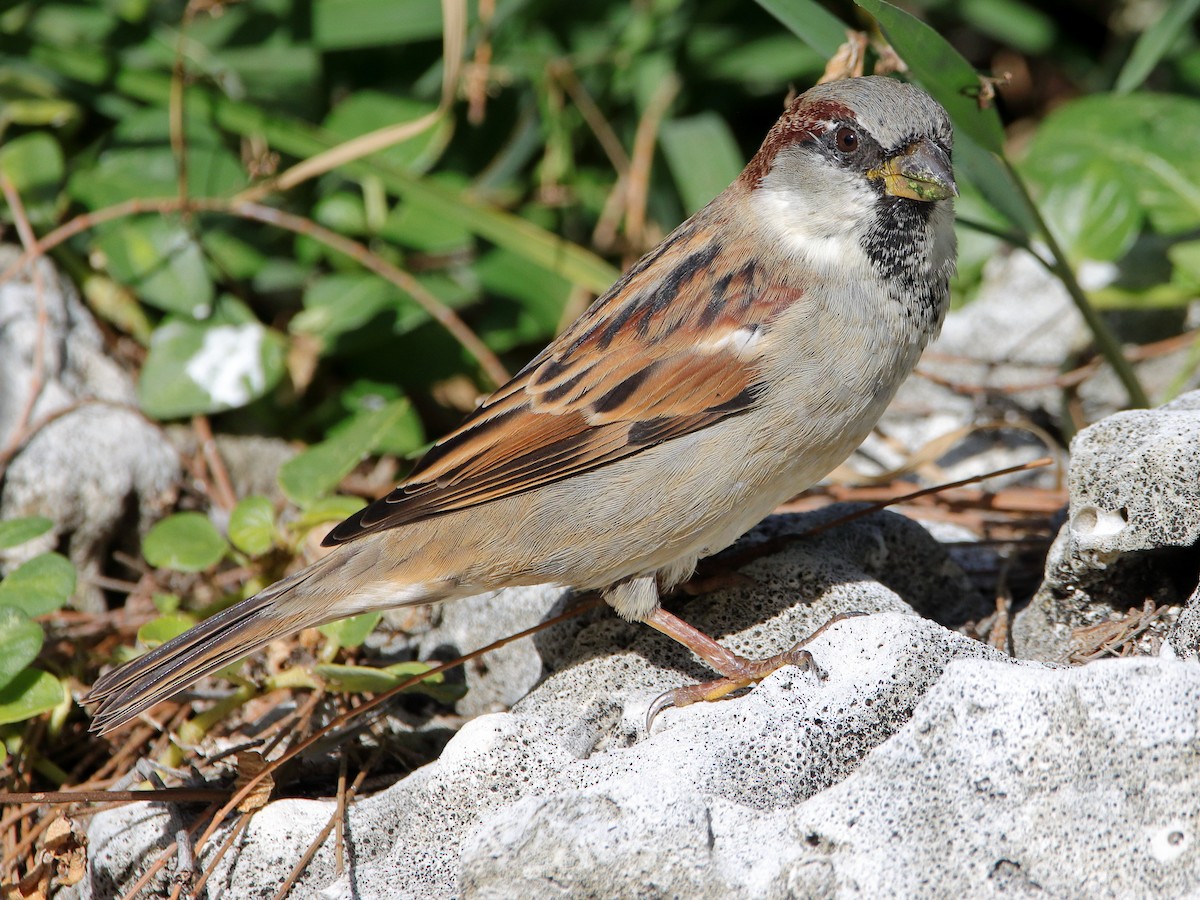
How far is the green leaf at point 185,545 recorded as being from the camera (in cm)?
300

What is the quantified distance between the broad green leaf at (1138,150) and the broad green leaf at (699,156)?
1030mm

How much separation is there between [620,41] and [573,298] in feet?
3.23

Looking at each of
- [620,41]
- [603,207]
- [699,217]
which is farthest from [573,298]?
[699,217]

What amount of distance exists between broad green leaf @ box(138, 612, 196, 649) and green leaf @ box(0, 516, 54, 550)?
0.33 m

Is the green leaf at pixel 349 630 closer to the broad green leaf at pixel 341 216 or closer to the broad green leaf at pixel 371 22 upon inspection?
the broad green leaf at pixel 341 216

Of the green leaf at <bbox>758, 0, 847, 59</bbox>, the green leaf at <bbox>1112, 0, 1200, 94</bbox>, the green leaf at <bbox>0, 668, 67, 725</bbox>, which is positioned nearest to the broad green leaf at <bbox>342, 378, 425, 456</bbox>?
the green leaf at <bbox>0, 668, 67, 725</bbox>

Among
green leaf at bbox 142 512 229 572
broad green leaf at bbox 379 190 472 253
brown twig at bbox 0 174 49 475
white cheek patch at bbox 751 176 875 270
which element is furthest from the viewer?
broad green leaf at bbox 379 190 472 253

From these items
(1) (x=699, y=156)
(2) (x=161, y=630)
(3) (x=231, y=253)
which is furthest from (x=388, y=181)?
(2) (x=161, y=630)

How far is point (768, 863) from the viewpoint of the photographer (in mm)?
1915

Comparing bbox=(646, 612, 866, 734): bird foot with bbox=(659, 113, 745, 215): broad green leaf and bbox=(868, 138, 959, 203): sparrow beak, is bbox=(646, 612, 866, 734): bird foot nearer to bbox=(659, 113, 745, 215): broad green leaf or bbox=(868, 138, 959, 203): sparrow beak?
bbox=(868, 138, 959, 203): sparrow beak

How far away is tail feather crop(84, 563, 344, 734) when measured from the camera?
255cm

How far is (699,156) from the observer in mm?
4445

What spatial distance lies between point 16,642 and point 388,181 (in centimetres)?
191

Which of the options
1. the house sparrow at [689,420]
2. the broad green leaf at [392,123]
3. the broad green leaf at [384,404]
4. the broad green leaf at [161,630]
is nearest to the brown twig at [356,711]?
the house sparrow at [689,420]
